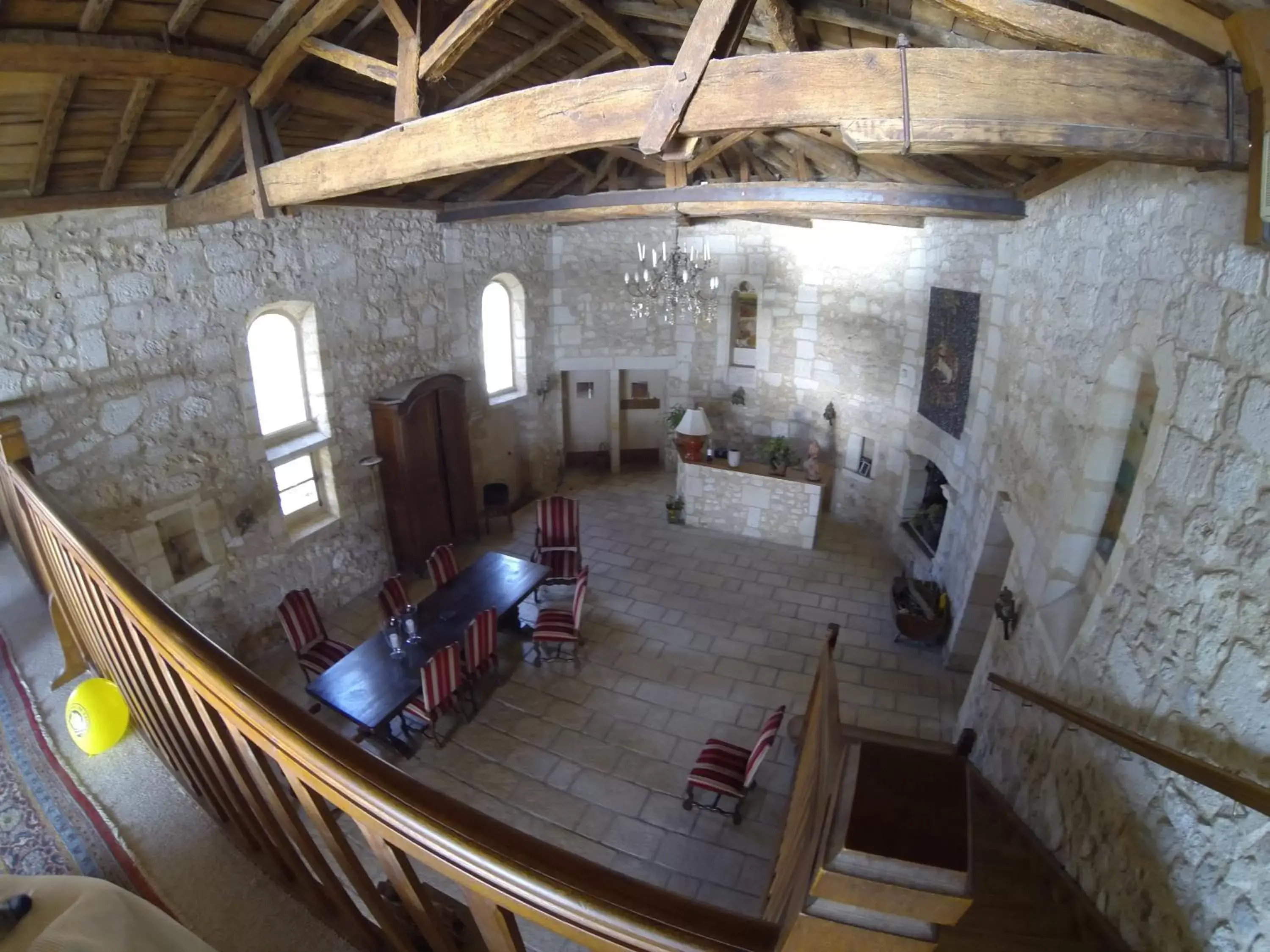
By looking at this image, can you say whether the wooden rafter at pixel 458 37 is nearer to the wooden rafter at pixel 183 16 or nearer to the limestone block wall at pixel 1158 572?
the wooden rafter at pixel 183 16

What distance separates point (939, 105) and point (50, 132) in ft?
13.1

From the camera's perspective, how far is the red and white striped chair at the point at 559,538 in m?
6.30

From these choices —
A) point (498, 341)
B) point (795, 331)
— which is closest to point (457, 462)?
point (498, 341)

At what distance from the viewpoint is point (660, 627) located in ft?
19.1

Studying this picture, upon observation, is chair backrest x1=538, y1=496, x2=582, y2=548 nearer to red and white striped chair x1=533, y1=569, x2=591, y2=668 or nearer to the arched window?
red and white striped chair x1=533, y1=569, x2=591, y2=668

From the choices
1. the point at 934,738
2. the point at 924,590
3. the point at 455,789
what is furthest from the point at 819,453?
the point at 455,789

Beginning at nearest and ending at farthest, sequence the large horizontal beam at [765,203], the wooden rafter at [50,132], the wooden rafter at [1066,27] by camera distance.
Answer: the wooden rafter at [1066,27], the wooden rafter at [50,132], the large horizontal beam at [765,203]

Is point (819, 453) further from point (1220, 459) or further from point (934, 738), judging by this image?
point (1220, 459)

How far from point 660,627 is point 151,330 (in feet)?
14.5

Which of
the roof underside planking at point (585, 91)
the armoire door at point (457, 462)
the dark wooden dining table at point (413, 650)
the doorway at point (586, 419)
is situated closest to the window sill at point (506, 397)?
the armoire door at point (457, 462)

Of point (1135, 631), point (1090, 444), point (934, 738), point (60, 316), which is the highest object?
point (60, 316)

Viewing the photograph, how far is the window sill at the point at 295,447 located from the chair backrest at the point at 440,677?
2150 millimetres

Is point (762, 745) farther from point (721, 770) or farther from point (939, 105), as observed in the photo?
point (939, 105)

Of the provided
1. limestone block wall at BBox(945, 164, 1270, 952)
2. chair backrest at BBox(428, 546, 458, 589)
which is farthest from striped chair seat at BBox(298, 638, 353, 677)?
limestone block wall at BBox(945, 164, 1270, 952)
